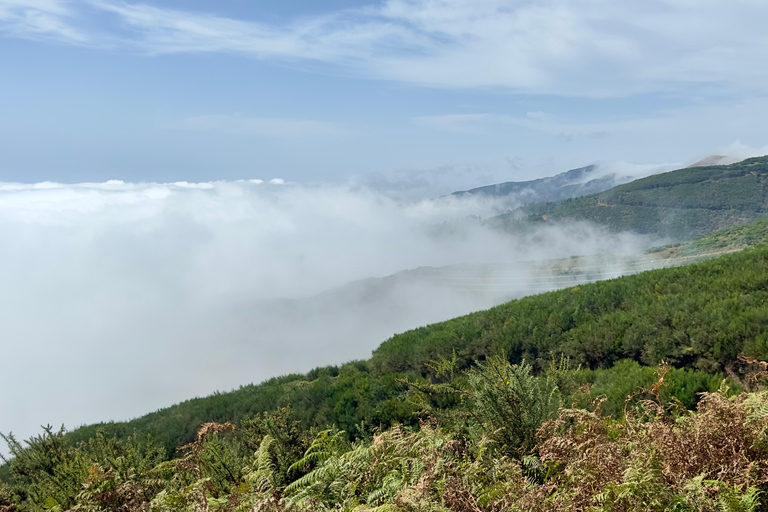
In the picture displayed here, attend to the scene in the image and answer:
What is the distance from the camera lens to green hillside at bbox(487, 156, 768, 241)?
71.2 meters

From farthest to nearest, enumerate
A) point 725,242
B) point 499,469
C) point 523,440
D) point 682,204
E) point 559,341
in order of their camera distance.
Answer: point 682,204, point 725,242, point 559,341, point 523,440, point 499,469

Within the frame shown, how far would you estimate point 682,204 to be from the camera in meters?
78.9

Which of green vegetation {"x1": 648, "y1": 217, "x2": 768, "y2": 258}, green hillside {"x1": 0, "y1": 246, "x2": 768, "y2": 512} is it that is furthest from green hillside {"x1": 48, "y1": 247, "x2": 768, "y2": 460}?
green vegetation {"x1": 648, "y1": 217, "x2": 768, "y2": 258}

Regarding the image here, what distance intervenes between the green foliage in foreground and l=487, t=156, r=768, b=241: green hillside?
71942 mm

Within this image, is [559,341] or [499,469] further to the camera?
[559,341]

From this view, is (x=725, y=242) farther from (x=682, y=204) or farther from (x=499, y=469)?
(x=682, y=204)

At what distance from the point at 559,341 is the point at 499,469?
9.19 meters

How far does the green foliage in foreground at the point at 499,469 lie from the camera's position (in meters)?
3.01

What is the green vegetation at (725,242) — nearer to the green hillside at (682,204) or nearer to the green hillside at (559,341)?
the green hillside at (559,341)

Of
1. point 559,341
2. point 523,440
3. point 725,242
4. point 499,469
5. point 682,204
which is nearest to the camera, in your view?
point 499,469

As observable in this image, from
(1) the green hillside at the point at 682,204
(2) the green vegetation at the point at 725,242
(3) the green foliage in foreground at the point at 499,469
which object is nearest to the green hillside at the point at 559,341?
(3) the green foliage in foreground at the point at 499,469

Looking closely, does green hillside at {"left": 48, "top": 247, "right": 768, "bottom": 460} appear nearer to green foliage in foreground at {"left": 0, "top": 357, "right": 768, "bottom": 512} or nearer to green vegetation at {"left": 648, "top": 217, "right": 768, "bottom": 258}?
green foliage in foreground at {"left": 0, "top": 357, "right": 768, "bottom": 512}

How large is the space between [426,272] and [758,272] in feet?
182

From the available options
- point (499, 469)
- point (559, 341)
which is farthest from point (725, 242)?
point (499, 469)
